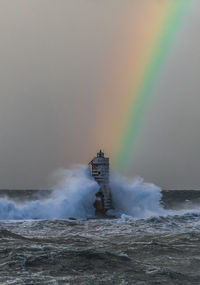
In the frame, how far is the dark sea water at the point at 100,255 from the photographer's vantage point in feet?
37.1

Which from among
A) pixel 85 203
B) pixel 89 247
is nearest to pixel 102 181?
pixel 85 203

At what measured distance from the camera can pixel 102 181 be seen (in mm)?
32531

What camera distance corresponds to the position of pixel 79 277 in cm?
1131

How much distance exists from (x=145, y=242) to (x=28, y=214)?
14.3 m

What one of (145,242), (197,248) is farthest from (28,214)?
(197,248)

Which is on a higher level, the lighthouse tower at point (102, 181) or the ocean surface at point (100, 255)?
the lighthouse tower at point (102, 181)

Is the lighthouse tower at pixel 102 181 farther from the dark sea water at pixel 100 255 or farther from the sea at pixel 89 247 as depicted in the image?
the dark sea water at pixel 100 255

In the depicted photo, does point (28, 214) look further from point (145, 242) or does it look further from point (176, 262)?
point (176, 262)

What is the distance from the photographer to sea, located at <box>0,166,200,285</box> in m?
11.5

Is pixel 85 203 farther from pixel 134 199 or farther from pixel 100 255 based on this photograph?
pixel 100 255

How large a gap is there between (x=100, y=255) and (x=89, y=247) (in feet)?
7.06

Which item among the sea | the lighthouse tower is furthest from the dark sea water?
the lighthouse tower

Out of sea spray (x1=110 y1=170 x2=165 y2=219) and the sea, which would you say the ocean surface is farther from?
sea spray (x1=110 y1=170 x2=165 y2=219)

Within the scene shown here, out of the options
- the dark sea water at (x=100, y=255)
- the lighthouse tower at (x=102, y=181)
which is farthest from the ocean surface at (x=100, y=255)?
the lighthouse tower at (x=102, y=181)
